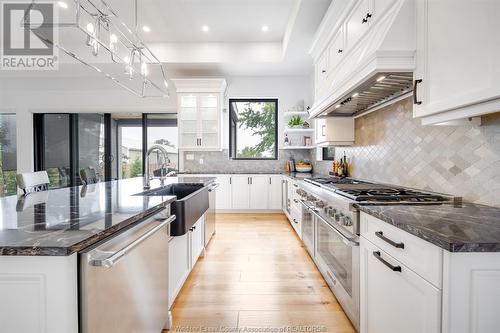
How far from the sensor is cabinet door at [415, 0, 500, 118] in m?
1.01

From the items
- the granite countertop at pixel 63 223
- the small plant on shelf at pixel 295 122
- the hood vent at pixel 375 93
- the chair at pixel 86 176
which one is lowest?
the granite countertop at pixel 63 223

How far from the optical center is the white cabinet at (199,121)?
510cm

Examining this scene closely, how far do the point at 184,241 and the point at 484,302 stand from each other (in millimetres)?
1834

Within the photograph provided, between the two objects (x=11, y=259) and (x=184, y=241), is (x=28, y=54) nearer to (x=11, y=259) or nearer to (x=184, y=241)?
(x=184, y=241)

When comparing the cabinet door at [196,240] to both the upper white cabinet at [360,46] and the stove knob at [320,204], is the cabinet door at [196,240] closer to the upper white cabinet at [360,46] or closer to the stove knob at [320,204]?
the stove knob at [320,204]

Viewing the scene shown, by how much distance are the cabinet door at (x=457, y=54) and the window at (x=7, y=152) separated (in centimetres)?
743

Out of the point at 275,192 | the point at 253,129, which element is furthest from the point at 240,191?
the point at 253,129

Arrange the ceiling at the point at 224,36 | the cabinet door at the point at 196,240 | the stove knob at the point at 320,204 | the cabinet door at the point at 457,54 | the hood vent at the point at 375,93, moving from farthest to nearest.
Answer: the ceiling at the point at 224,36 → the cabinet door at the point at 196,240 → the stove knob at the point at 320,204 → the hood vent at the point at 375,93 → the cabinet door at the point at 457,54

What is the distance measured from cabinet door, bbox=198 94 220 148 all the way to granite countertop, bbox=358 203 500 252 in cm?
406

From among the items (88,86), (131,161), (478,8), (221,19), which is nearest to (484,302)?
(478,8)

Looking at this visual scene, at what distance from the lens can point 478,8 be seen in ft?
3.50

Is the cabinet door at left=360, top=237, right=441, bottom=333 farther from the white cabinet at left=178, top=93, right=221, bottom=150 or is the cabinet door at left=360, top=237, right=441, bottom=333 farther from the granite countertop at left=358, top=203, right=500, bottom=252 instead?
the white cabinet at left=178, top=93, right=221, bottom=150

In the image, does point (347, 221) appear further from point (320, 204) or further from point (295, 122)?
point (295, 122)

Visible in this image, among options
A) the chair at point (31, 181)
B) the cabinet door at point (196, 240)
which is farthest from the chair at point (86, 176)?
the cabinet door at point (196, 240)
